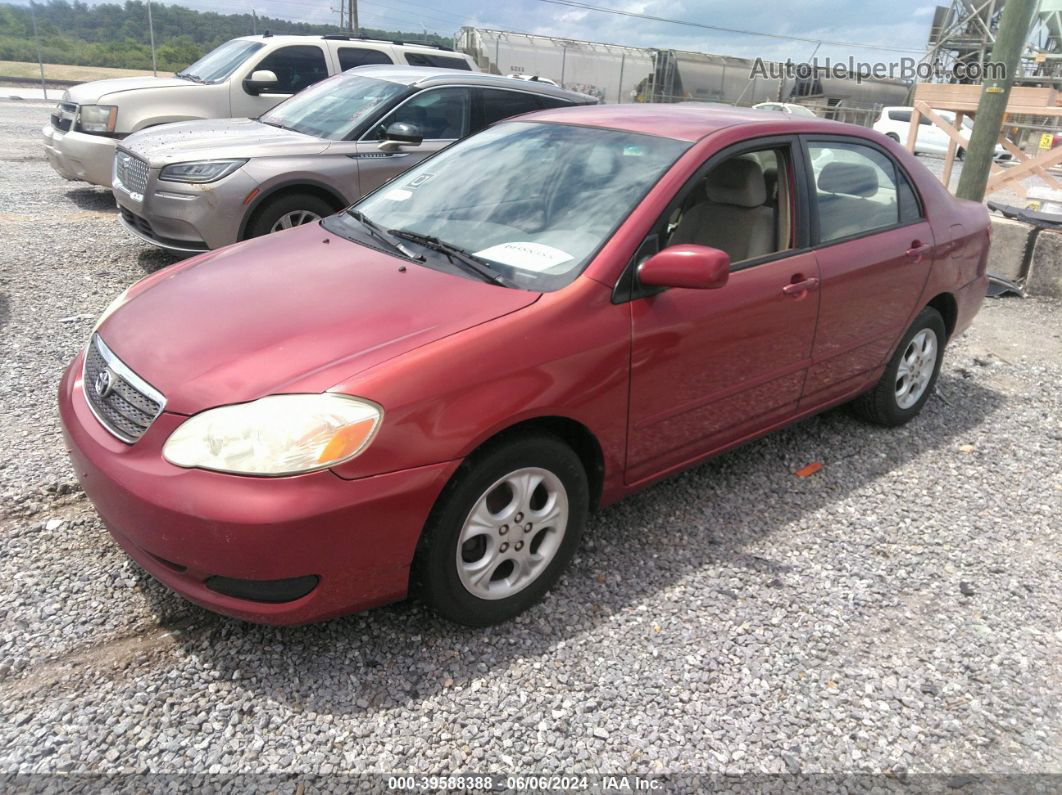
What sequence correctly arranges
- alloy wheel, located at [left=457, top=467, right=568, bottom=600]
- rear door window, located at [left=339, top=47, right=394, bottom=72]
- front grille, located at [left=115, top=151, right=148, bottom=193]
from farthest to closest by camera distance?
rear door window, located at [left=339, top=47, right=394, bottom=72] → front grille, located at [left=115, top=151, right=148, bottom=193] → alloy wheel, located at [left=457, top=467, right=568, bottom=600]

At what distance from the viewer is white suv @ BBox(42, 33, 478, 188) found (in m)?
8.38

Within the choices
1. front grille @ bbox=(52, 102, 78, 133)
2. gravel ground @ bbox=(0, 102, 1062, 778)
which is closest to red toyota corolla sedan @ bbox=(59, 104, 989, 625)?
gravel ground @ bbox=(0, 102, 1062, 778)

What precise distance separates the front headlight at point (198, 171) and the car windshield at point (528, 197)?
2665 mm

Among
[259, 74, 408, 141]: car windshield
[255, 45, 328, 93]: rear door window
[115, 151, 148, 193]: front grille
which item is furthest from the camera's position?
[255, 45, 328, 93]: rear door window

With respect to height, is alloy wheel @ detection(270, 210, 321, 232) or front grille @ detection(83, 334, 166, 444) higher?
front grille @ detection(83, 334, 166, 444)

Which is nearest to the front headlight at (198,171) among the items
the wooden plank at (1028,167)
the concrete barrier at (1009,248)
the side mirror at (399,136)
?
the side mirror at (399,136)

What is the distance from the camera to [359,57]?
30.6 ft

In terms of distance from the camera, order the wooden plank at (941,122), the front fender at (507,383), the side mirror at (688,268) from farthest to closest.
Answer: the wooden plank at (941,122) < the side mirror at (688,268) < the front fender at (507,383)

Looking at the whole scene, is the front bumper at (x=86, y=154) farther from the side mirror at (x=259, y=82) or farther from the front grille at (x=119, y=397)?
the front grille at (x=119, y=397)

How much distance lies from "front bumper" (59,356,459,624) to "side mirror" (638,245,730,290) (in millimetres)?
1026

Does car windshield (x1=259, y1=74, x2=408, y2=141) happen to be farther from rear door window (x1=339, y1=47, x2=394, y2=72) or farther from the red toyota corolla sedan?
the red toyota corolla sedan

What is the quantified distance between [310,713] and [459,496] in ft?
2.55

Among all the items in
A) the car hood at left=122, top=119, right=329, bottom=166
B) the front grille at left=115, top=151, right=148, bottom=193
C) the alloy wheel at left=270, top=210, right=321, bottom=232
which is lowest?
the alloy wheel at left=270, top=210, right=321, bottom=232

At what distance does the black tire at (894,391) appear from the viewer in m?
4.34
